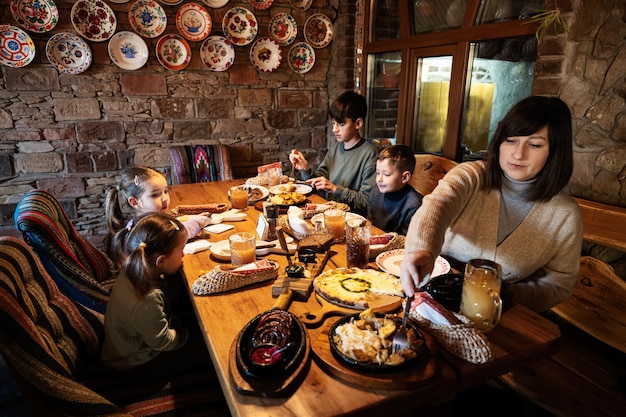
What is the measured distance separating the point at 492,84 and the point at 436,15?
32.2 inches

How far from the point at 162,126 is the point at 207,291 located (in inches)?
108

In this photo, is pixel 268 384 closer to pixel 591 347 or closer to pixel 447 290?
pixel 447 290

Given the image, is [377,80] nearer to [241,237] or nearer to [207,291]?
[241,237]

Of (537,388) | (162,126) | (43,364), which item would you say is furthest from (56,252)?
(162,126)

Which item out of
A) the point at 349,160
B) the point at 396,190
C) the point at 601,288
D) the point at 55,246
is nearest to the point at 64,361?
the point at 55,246

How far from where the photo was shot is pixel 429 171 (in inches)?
118

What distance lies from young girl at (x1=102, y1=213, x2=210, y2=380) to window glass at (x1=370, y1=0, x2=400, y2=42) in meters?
3.05

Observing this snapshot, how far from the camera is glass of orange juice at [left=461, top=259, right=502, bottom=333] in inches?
40.4

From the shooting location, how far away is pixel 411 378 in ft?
2.79

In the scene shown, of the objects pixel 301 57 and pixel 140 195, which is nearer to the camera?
pixel 140 195

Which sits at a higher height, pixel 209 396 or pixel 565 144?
pixel 565 144

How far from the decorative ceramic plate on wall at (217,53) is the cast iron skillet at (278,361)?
310cm

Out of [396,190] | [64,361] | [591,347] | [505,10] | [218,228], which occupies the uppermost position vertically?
[505,10]

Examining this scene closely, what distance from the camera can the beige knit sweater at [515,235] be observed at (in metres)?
1.30
